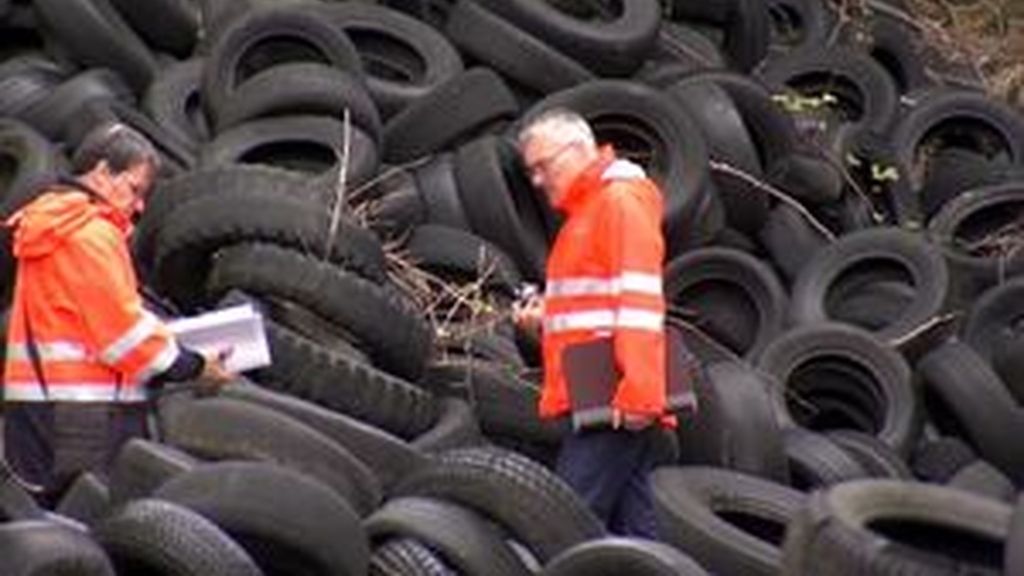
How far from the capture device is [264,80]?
1020 centimetres

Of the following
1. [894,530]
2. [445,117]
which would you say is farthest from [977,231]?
[894,530]

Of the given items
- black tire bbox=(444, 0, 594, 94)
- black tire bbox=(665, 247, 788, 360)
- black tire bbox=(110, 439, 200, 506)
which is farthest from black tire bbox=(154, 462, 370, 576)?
black tire bbox=(444, 0, 594, 94)

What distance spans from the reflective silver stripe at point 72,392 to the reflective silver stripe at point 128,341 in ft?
0.45

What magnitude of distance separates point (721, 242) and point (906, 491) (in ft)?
14.9

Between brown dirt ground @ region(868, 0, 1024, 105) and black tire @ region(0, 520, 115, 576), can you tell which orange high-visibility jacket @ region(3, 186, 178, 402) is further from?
brown dirt ground @ region(868, 0, 1024, 105)

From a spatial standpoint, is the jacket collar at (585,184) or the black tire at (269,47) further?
the black tire at (269,47)

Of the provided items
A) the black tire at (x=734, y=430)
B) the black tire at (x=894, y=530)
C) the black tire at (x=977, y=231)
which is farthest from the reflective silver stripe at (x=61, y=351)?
the black tire at (x=977, y=231)

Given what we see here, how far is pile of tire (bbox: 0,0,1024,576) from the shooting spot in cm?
647

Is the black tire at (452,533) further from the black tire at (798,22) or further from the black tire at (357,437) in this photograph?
the black tire at (798,22)

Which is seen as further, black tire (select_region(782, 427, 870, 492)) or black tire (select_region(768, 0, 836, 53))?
black tire (select_region(768, 0, 836, 53))

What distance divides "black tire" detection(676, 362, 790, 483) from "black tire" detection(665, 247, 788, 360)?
6.03ft

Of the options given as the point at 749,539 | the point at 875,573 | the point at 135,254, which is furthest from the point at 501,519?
the point at 135,254

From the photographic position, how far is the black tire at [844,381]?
9.42 metres

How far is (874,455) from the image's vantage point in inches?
343
